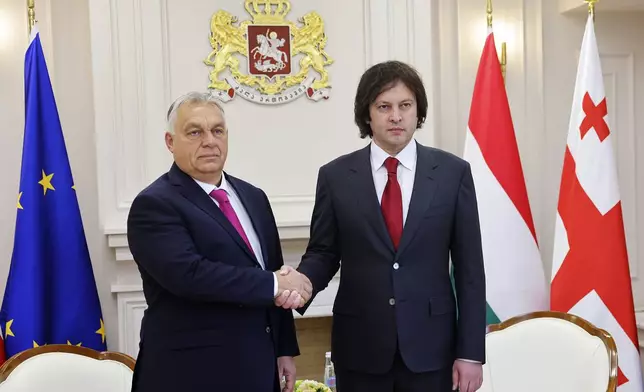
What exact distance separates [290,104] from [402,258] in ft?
5.72

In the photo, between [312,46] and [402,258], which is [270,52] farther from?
[402,258]

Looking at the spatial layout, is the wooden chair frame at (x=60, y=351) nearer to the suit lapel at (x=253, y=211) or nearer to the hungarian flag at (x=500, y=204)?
the suit lapel at (x=253, y=211)

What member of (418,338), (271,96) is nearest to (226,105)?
(271,96)

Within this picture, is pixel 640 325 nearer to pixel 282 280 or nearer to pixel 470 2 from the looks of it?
pixel 470 2

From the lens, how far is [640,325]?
11.1 ft

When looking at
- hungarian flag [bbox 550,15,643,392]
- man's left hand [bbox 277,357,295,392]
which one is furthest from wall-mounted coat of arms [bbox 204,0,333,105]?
man's left hand [bbox 277,357,295,392]

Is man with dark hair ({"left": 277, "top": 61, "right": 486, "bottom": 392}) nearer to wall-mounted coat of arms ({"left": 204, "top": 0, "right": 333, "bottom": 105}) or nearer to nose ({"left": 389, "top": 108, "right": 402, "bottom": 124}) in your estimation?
nose ({"left": 389, "top": 108, "right": 402, "bottom": 124})

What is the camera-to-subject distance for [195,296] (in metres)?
1.79

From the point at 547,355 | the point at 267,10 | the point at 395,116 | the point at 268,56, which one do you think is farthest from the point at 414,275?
the point at 267,10

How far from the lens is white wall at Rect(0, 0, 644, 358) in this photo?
3.27 metres

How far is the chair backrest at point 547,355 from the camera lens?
107 inches

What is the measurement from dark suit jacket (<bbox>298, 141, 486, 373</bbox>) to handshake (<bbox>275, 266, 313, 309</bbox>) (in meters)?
0.12

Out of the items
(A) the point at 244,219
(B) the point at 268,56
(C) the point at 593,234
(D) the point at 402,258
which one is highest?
(B) the point at 268,56

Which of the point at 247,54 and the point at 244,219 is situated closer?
the point at 244,219
